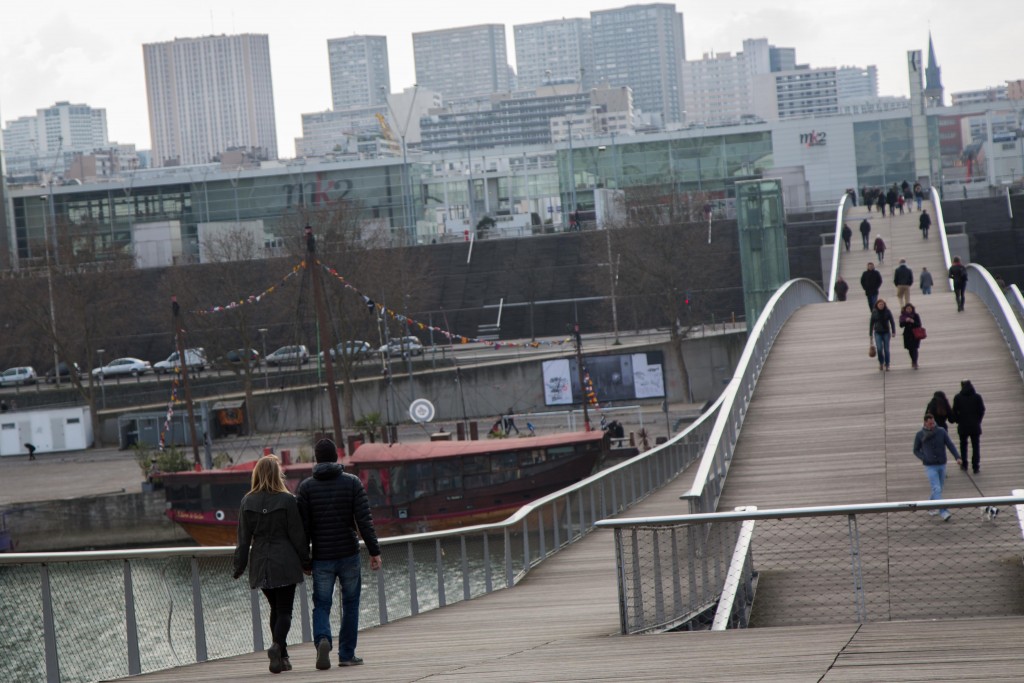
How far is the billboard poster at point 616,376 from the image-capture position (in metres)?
51.7

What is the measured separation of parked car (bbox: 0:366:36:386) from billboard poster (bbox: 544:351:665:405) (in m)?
31.1

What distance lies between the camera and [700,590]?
10.8 metres

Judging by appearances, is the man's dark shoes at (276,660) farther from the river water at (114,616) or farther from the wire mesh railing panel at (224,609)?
the wire mesh railing panel at (224,609)

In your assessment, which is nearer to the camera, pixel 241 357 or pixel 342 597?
pixel 342 597

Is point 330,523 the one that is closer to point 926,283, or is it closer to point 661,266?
point 926,283

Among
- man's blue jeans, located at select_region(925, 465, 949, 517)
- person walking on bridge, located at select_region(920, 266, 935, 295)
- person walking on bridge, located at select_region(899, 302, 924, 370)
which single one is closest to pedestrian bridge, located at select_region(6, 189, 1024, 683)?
man's blue jeans, located at select_region(925, 465, 949, 517)

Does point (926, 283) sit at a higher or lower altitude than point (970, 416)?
higher

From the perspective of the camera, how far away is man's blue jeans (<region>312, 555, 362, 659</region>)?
8.57 metres

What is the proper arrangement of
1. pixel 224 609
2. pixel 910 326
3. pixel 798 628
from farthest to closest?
pixel 910 326 < pixel 224 609 < pixel 798 628

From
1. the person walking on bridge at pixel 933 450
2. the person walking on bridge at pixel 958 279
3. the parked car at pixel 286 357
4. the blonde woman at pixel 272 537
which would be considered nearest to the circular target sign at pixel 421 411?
the parked car at pixel 286 357

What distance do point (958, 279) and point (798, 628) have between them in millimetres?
21899

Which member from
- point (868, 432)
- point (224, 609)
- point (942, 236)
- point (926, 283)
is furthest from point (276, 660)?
point (942, 236)

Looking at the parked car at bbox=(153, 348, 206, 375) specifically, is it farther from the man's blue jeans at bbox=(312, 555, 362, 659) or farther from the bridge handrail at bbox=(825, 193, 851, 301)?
the man's blue jeans at bbox=(312, 555, 362, 659)

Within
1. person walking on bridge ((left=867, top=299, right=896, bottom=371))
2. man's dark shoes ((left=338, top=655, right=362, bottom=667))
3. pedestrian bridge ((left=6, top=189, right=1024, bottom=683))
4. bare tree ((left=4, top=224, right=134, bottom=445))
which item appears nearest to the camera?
pedestrian bridge ((left=6, top=189, right=1024, bottom=683))
